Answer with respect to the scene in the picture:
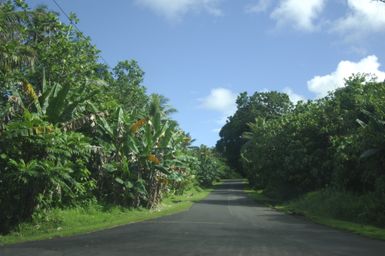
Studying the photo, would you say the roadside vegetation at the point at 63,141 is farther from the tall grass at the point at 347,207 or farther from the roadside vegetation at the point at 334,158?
the roadside vegetation at the point at 334,158

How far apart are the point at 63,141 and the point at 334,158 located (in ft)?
62.5

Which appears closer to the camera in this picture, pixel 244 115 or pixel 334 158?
pixel 334 158

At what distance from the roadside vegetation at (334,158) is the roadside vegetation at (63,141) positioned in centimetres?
983

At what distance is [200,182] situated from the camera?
241ft

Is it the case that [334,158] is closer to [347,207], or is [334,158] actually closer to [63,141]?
[347,207]

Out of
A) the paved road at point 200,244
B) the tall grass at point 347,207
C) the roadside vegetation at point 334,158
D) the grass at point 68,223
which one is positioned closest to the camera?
the paved road at point 200,244

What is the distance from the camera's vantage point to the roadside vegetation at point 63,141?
61.2 ft

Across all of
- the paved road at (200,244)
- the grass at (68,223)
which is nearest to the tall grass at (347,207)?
the paved road at (200,244)

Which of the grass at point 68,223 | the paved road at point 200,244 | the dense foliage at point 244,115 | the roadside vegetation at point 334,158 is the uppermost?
the dense foliage at point 244,115

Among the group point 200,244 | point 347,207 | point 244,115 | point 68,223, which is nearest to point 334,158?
point 347,207

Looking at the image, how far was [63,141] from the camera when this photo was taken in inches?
758

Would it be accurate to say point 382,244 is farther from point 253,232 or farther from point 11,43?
point 11,43

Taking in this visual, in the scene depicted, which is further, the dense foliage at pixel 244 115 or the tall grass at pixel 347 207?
the dense foliage at pixel 244 115

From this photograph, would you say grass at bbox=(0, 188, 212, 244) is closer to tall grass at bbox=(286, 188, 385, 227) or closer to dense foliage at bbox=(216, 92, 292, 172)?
tall grass at bbox=(286, 188, 385, 227)
